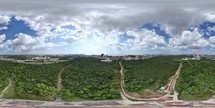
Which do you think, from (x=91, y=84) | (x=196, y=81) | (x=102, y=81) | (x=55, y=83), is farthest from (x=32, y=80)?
(x=196, y=81)

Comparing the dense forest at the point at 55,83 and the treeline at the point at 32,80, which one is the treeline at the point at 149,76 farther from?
the treeline at the point at 32,80

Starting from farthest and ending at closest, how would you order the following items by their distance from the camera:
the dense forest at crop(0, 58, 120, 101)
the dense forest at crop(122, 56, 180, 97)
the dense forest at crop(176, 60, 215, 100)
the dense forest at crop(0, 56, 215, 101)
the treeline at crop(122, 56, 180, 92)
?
1. the treeline at crop(122, 56, 180, 92)
2. the dense forest at crop(122, 56, 180, 97)
3. the dense forest at crop(176, 60, 215, 100)
4. the dense forest at crop(0, 56, 215, 101)
5. the dense forest at crop(0, 58, 120, 101)

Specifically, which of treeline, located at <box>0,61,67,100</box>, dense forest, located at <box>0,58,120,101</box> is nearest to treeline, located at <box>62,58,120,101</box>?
dense forest, located at <box>0,58,120,101</box>

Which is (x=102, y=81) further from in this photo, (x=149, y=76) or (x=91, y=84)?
(x=149, y=76)

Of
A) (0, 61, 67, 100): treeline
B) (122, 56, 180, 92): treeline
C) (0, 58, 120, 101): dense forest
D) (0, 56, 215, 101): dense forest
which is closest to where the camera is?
(0, 58, 120, 101): dense forest

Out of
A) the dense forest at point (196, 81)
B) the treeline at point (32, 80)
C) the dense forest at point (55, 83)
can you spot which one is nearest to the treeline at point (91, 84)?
the dense forest at point (55, 83)

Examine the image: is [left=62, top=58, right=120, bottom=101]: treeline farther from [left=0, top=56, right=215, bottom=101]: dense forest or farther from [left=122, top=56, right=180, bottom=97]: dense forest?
[left=122, top=56, right=180, bottom=97]: dense forest

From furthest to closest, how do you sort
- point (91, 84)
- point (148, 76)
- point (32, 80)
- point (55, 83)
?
point (148, 76) → point (55, 83) → point (32, 80) → point (91, 84)
